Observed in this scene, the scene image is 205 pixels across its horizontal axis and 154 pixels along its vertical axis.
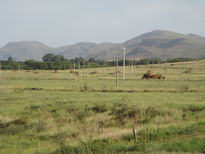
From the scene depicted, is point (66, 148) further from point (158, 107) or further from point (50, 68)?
point (50, 68)

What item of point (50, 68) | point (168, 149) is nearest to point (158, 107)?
point (168, 149)

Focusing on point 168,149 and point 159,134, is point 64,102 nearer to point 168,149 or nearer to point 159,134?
point 159,134

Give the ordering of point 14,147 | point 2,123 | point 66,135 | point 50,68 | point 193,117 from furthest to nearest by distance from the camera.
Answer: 1. point 50,68
2. point 2,123
3. point 193,117
4. point 66,135
5. point 14,147

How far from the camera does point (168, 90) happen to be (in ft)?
99.8

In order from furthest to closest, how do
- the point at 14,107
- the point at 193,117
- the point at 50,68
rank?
1. the point at 50,68
2. the point at 14,107
3. the point at 193,117

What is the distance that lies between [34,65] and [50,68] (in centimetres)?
910

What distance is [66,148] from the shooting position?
453 inches

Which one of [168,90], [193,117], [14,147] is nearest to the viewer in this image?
[14,147]

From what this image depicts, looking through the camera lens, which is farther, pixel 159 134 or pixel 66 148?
pixel 159 134

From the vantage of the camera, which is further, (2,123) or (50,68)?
(50,68)

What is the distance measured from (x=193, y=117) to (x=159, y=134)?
16.1ft

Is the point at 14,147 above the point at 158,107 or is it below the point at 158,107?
below


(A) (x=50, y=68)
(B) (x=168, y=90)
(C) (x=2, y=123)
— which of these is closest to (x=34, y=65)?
(A) (x=50, y=68)

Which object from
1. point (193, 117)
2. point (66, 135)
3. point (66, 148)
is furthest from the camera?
point (193, 117)
